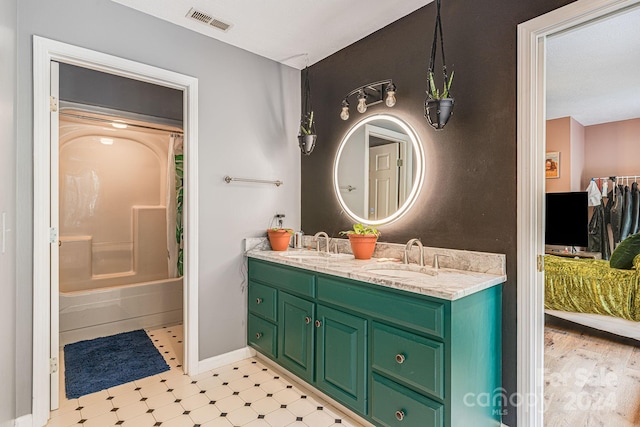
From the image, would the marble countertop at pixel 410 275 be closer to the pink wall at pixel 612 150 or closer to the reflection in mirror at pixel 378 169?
the reflection in mirror at pixel 378 169

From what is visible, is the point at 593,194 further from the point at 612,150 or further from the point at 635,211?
the point at 612,150

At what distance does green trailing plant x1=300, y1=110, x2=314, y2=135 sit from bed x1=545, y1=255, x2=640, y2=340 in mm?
2623

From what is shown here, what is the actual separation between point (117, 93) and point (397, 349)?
310 centimetres

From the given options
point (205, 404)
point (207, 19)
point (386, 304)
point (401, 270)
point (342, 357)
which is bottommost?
point (205, 404)

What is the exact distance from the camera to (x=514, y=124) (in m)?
1.69

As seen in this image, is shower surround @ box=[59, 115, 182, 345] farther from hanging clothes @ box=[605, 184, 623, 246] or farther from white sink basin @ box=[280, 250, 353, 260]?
hanging clothes @ box=[605, 184, 623, 246]

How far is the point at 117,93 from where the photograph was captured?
2.88m

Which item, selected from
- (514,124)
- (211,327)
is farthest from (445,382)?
(211,327)

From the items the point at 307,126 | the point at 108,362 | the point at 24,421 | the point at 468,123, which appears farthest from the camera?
the point at 307,126

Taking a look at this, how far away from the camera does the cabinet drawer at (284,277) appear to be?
6.77 feet

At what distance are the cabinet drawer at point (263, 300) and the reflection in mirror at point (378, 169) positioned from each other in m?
0.89

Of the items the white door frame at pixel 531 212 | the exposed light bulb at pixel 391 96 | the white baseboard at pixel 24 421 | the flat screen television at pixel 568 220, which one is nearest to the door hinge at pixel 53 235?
the white baseboard at pixel 24 421

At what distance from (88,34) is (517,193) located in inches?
104

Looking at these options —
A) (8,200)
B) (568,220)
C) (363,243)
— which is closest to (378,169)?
(363,243)
